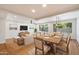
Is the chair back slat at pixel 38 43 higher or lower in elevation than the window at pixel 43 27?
lower

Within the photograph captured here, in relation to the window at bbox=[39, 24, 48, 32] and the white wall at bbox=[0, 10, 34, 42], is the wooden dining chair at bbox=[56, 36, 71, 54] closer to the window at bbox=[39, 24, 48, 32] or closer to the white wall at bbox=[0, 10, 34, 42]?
the window at bbox=[39, 24, 48, 32]

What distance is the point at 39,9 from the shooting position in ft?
6.17

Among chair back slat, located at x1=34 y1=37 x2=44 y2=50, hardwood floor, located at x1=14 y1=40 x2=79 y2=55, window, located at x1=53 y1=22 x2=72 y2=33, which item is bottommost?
hardwood floor, located at x1=14 y1=40 x2=79 y2=55

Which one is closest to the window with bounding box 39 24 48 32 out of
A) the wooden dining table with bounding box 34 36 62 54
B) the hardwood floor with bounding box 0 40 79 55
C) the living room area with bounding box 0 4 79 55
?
the living room area with bounding box 0 4 79 55

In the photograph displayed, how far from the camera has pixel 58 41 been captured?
1.99 metres

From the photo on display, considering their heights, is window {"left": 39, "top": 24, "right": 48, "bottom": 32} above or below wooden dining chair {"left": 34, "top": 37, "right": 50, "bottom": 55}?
above

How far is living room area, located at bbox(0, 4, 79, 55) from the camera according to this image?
1.85 metres

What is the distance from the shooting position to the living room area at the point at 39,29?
1.85 meters

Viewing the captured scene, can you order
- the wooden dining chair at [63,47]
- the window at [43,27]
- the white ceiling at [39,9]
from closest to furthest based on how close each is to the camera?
the white ceiling at [39,9] < the wooden dining chair at [63,47] < the window at [43,27]

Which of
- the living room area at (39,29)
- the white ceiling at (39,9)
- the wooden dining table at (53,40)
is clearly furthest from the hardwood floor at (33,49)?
the white ceiling at (39,9)

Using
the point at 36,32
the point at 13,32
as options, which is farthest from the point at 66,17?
the point at 13,32

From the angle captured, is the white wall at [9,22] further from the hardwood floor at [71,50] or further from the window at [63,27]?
the window at [63,27]
